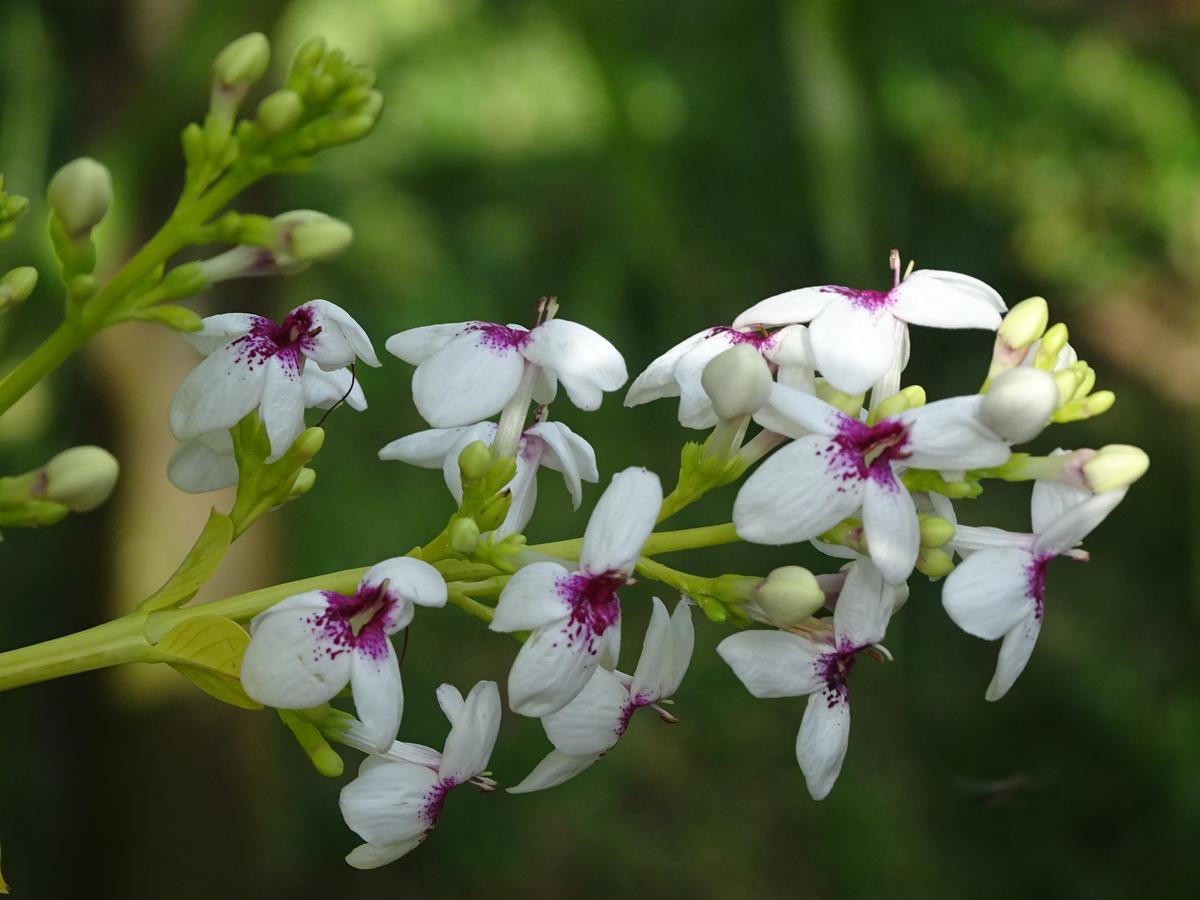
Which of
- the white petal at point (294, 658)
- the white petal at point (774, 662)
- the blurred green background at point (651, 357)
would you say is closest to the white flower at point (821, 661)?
the white petal at point (774, 662)

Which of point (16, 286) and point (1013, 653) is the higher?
point (16, 286)

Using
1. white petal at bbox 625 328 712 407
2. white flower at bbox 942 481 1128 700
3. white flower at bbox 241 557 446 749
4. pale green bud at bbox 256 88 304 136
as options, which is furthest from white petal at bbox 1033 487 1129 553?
pale green bud at bbox 256 88 304 136

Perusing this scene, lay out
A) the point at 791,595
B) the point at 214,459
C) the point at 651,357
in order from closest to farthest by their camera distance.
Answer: the point at 791,595, the point at 214,459, the point at 651,357

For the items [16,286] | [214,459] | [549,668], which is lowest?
[549,668]

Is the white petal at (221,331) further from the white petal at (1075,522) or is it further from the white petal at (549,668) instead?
the white petal at (1075,522)

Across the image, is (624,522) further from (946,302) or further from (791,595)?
(946,302)

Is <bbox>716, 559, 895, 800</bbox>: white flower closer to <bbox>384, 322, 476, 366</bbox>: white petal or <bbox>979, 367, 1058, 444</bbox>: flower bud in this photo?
<bbox>979, 367, 1058, 444</bbox>: flower bud

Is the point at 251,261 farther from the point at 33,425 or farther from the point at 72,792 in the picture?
the point at 33,425

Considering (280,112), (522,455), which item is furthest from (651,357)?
(280,112)
